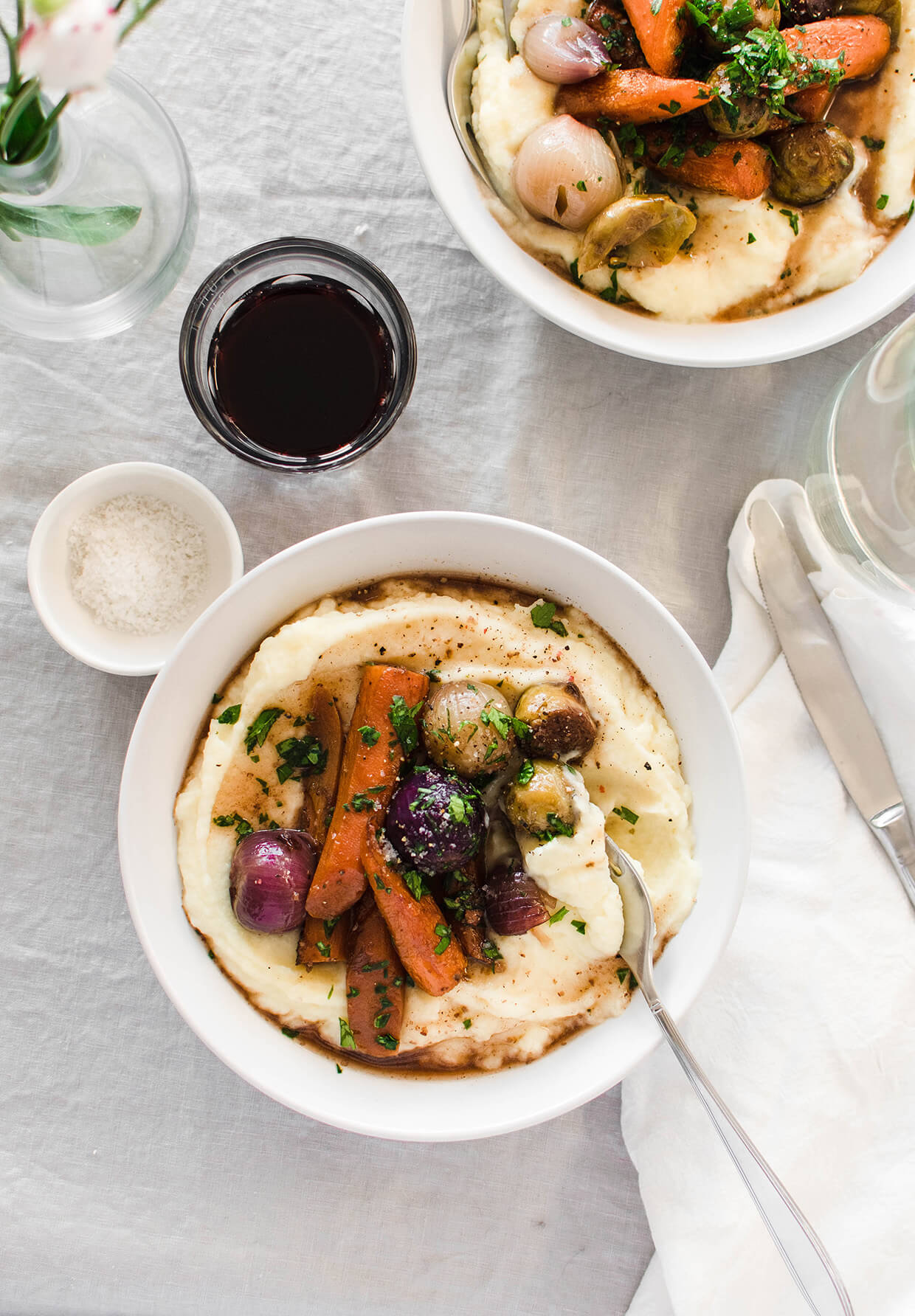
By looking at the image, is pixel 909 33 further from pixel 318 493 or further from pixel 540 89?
pixel 318 493

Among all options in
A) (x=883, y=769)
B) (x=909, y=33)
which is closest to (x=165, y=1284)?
(x=883, y=769)

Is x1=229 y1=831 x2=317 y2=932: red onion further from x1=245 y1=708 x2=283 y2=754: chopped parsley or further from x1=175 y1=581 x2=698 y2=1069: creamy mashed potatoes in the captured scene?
x1=245 y1=708 x2=283 y2=754: chopped parsley

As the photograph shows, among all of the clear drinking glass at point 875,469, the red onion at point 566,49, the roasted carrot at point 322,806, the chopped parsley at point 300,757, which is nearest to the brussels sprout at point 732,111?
the red onion at point 566,49

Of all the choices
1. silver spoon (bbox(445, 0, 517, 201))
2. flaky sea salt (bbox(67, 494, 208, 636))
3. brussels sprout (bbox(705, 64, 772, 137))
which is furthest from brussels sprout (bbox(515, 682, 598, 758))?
brussels sprout (bbox(705, 64, 772, 137))

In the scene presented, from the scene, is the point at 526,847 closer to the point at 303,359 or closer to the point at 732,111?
the point at 303,359

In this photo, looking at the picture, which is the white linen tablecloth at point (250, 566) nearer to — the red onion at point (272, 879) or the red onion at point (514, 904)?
the red onion at point (272, 879)

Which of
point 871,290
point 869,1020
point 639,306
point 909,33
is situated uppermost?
point 909,33
